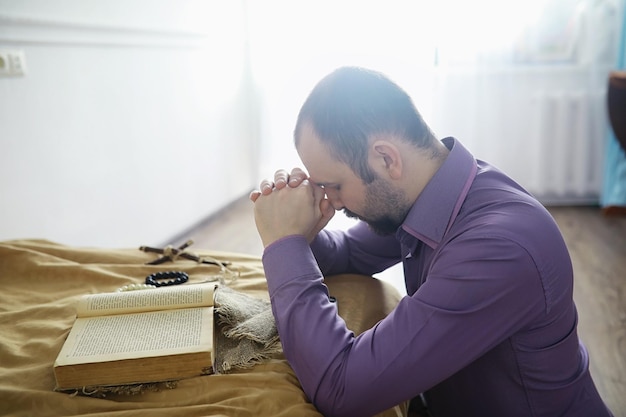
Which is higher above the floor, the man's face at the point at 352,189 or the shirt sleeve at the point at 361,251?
the man's face at the point at 352,189

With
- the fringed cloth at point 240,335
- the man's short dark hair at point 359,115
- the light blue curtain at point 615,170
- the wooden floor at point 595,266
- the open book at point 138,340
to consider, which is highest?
the man's short dark hair at point 359,115

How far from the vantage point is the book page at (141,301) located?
35.1 inches

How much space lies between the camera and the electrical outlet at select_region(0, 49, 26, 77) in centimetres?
189

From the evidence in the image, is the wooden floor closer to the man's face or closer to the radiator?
the radiator

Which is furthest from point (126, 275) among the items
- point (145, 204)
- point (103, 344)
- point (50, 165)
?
point (145, 204)

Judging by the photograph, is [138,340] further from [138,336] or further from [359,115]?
[359,115]

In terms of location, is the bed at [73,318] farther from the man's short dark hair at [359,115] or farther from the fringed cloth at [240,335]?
the man's short dark hair at [359,115]

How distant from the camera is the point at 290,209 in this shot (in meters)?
0.96

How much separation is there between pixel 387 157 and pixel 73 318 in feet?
1.97

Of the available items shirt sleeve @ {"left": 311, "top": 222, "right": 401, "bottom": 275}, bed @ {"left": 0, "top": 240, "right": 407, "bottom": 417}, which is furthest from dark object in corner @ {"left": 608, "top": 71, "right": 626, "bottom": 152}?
bed @ {"left": 0, "top": 240, "right": 407, "bottom": 417}

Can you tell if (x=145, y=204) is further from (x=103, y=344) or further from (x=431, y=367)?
(x=431, y=367)

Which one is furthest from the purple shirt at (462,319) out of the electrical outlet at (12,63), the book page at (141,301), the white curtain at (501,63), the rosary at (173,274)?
the white curtain at (501,63)

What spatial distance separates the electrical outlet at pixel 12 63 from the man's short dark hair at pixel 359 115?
1.41m

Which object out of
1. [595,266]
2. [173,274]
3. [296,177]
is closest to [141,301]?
[173,274]
